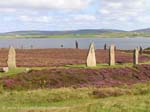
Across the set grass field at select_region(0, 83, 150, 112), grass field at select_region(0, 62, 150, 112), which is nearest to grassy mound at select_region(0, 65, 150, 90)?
grass field at select_region(0, 62, 150, 112)

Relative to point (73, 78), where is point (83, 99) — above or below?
below

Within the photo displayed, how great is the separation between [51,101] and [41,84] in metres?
6.68

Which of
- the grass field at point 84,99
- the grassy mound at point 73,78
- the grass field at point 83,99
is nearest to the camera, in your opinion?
the grass field at point 84,99

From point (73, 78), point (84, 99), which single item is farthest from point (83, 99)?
point (73, 78)

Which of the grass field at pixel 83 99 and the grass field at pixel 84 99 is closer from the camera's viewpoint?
the grass field at pixel 84 99

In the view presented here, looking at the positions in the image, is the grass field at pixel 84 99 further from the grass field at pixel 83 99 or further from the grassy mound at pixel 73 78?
the grassy mound at pixel 73 78

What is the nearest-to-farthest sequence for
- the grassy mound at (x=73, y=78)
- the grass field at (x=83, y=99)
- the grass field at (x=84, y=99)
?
the grass field at (x=84, y=99), the grass field at (x=83, y=99), the grassy mound at (x=73, y=78)

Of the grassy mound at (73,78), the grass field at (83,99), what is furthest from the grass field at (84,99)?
the grassy mound at (73,78)

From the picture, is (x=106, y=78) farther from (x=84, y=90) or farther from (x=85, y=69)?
(x=84, y=90)

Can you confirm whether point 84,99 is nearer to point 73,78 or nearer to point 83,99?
point 83,99

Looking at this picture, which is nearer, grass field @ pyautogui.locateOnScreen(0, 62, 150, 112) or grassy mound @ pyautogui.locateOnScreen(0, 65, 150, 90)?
grass field @ pyautogui.locateOnScreen(0, 62, 150, 112)

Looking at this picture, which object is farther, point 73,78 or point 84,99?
point 73,78

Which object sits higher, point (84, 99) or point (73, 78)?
point (73, 78)

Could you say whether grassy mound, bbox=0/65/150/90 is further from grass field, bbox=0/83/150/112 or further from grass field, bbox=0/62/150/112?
grass field, bbox=0/83/150/112
